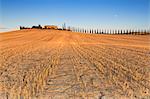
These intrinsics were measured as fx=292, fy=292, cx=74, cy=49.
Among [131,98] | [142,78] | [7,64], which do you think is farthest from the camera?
[7,64]

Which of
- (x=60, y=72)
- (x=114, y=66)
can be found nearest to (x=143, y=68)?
(x=114, y=66)

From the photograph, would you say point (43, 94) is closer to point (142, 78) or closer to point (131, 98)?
point (131, 98)

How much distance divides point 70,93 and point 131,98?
158cm

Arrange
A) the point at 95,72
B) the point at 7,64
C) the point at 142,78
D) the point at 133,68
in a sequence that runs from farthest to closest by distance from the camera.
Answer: the point at 7,64, the point at 133,68, the point at 95,72, the point at 142,78

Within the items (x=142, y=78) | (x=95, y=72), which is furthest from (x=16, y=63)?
(x=142, y=78)

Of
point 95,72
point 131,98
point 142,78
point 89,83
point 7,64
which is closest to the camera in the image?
point 131,98

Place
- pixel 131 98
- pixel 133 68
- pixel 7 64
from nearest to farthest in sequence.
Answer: pixel 131 98 < pixel 133 68 < pixel 7 64

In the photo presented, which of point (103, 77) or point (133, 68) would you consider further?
point (133, 68)

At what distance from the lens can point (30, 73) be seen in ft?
34.0

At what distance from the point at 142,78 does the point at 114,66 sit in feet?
7.29

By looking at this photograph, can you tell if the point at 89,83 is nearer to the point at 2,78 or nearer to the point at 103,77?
the point at 103,77

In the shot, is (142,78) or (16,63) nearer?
(142,78)

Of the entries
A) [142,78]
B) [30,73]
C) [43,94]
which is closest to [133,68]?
[142,78]

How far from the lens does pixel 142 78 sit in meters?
9.48
